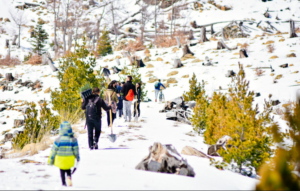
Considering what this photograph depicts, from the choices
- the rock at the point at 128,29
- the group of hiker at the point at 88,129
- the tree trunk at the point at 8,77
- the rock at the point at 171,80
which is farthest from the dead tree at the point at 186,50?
the rock at the point at 128,29

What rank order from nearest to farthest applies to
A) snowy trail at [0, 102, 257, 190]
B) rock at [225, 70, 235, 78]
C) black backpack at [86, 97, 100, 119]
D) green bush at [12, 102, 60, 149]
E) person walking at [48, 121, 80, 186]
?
1. snowy trail at [0, 102, 257, 190]
2. person walking at [48, 121, 80, 186]
3. black backpack at [86, 97, 100, 119]
4. green bush at [12, 102, 60, 149]
5. rock at [225, 70, 235, 78]

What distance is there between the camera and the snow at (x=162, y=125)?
3.32 metres

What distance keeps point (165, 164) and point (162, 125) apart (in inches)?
207

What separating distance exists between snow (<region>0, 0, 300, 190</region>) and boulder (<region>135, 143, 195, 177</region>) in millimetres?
191

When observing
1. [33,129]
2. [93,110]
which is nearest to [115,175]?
[93,110]

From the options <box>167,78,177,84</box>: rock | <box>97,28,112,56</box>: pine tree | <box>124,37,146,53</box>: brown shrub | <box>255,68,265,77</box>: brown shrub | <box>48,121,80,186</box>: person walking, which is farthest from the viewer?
<box>124,37,146,53</box>: brown shrub

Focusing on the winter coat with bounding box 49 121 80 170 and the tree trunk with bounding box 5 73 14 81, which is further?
the tree trunk with bounding box 5 73 14 81

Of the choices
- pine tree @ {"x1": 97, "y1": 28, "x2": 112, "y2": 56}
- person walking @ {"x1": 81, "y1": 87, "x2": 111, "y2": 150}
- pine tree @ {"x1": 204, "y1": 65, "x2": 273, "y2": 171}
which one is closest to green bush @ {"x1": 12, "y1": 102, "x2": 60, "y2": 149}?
person walking @ {"x1": 81, "y1": 87, "x2": 111, "y2": 150}

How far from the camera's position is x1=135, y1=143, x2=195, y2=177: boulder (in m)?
3.75

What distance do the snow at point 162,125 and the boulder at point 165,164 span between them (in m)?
0.19

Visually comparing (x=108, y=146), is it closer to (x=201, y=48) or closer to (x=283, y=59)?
(x=283, y=59)

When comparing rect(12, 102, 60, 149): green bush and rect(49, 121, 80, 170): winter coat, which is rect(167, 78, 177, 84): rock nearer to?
rect(12, 102, 60, 149): green bush

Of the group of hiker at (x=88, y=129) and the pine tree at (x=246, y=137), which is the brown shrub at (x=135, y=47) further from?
the pine tree at (x=246, y=137)

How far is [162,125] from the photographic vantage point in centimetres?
913
